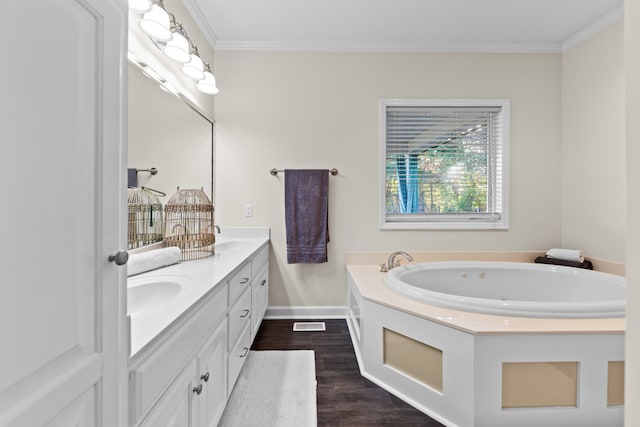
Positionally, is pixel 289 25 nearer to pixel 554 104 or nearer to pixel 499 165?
pixel 499 165

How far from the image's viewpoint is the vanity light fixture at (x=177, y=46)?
179cm

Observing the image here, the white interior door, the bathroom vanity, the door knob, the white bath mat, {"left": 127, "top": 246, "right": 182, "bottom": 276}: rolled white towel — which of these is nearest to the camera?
the white interior door

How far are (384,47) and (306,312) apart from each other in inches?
97.7

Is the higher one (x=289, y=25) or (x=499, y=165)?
(x=289, y=25)

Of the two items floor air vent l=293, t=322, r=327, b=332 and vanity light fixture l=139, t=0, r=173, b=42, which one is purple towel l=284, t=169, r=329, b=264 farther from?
vanity light fixture l=139, t=0, r=173, b=42

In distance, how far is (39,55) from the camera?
17.9 inches

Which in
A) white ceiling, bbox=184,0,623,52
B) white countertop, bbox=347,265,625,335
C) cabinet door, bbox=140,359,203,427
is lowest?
cabinet door, bbox=140,359,203,427

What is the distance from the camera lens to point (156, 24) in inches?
62.5

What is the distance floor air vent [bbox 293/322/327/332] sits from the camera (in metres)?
2.50

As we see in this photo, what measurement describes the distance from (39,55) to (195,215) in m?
1.51

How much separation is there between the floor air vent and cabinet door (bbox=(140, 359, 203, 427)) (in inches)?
57.7

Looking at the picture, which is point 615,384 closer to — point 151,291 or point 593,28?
point 151,291

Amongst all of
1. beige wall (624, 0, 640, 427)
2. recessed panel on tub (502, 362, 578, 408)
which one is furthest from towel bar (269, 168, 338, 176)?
beige wall (624, 0, 640, 427)

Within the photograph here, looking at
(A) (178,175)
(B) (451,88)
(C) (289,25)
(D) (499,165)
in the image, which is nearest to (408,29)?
(B) (451,88)
